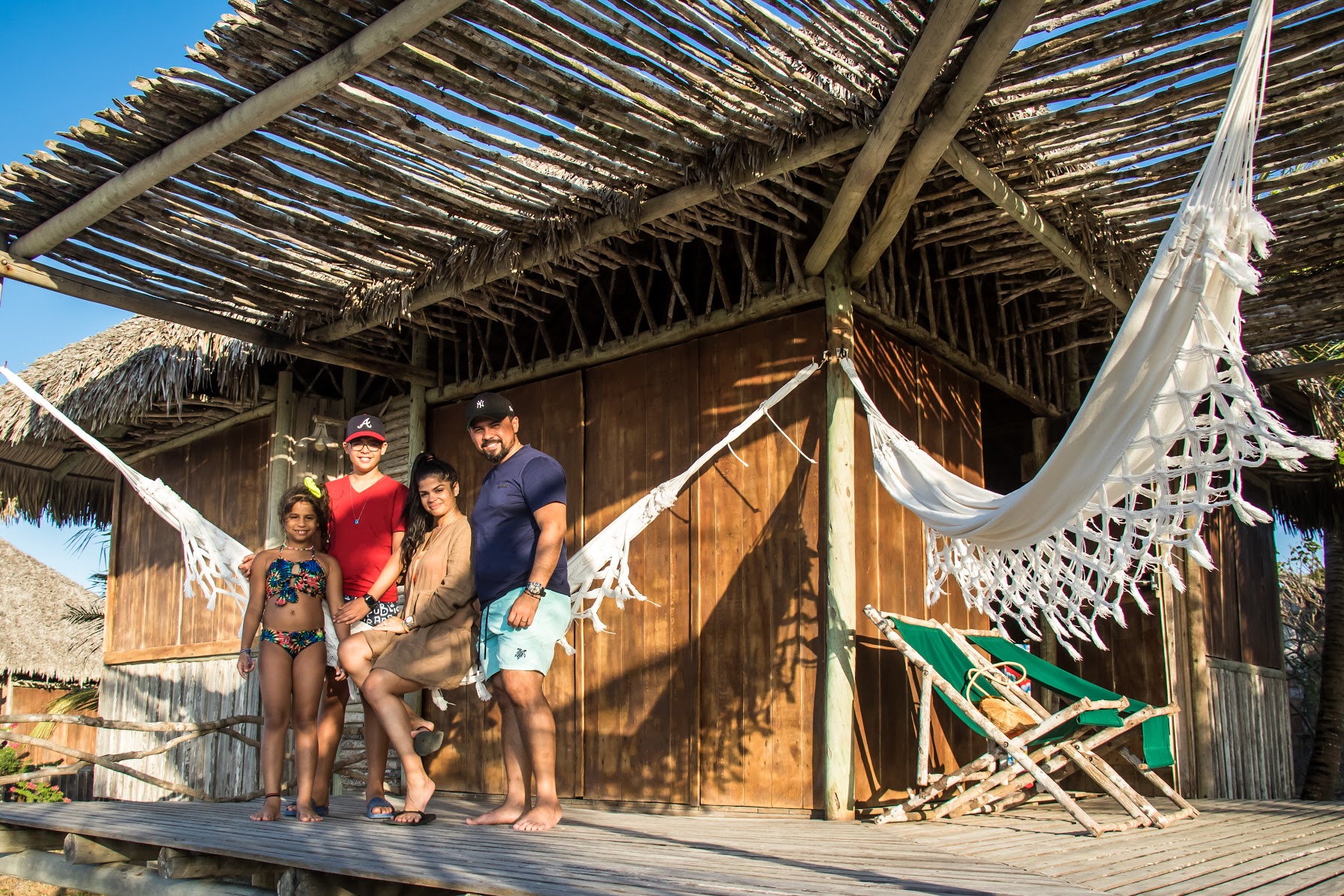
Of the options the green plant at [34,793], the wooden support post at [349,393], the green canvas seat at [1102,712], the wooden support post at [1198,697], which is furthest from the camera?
the green plant at [34,793]

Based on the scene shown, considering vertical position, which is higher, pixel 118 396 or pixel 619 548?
pixel 118 396

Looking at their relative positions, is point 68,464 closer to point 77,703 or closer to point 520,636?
point 77,703

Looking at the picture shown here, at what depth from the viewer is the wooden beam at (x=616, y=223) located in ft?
10.7

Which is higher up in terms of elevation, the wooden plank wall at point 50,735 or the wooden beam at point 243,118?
the wooden beam at point 243,118

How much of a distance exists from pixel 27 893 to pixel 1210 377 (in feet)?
25.3

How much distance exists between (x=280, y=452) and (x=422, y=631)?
2811 mm

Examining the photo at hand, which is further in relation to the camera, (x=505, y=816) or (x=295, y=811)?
(x=295, y=811)

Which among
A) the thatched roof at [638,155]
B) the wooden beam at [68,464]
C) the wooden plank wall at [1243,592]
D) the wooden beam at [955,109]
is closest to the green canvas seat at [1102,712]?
the thatched roof at [638,155]

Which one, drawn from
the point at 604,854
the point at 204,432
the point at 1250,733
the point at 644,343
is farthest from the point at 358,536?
the point at 1250,733

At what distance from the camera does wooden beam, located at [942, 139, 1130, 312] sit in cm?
337

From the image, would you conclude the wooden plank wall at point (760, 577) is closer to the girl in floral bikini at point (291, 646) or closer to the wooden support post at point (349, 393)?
the girl in floral bikini at point (291, 646)

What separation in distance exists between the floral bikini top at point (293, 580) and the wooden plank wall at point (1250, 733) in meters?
4.37

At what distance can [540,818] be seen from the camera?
289 centimetres

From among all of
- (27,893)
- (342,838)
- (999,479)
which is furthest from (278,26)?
(27,893)
